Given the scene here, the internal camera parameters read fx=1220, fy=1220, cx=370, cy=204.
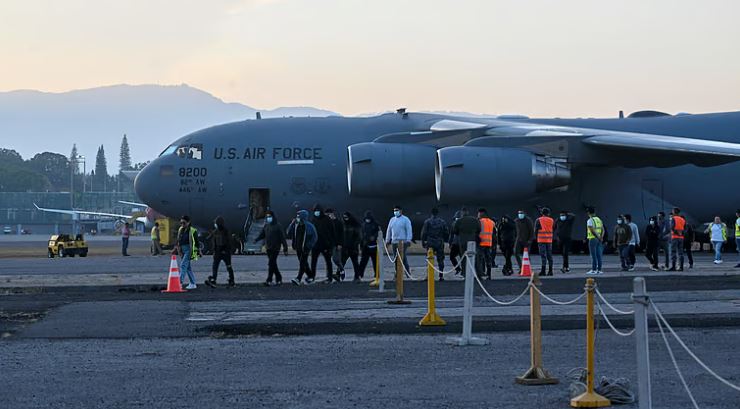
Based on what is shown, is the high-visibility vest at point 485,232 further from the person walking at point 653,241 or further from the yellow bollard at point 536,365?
the yellow bollard at point 536,365

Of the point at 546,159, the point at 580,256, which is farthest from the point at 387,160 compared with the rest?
the point at 580,256

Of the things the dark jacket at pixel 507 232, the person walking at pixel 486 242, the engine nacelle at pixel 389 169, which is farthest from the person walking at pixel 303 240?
the engine nacelle at pixel 389 169

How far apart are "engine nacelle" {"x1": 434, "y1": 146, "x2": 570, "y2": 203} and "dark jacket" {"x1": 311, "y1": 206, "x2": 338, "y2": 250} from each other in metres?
8.06

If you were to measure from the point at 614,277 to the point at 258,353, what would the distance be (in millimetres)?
13106

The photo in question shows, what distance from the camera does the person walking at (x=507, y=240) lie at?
2606 cm

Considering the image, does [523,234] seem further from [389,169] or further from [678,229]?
[389,169]

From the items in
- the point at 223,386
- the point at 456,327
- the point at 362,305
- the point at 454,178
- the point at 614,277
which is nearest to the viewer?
the point at 223,386

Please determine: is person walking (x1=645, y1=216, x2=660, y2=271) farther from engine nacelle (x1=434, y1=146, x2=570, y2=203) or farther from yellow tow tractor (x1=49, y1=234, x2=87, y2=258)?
yellow tow tractor (x1=49, y1=234, x2=87, y2=258)

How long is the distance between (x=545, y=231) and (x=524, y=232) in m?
0.74

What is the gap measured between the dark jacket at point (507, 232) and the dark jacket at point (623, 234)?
232 cm

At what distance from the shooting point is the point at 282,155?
113 feet

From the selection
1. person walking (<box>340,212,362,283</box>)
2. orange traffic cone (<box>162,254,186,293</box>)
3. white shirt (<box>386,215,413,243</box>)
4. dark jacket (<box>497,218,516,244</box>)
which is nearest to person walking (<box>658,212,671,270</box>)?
dark jacket (<box>497,218,516,244</box>)

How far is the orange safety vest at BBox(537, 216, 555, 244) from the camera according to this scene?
26047 mm

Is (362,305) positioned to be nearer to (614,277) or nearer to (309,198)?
(614,277)
